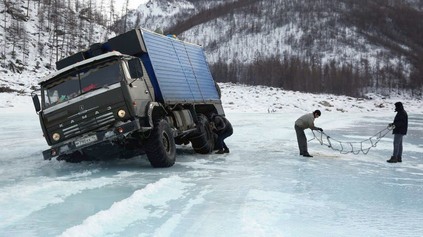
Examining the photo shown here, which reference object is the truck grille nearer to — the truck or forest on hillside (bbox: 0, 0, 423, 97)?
the truck

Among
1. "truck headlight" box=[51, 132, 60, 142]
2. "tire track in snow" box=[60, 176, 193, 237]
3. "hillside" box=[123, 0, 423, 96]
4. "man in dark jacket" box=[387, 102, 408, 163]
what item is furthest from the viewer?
"hillside" box=[123, 0, 423, 96]

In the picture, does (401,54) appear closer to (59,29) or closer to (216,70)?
(216,70)

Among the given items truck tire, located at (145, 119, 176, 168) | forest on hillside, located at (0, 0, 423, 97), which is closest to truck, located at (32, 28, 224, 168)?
truck tire, located at (145, 119, 176, 168)

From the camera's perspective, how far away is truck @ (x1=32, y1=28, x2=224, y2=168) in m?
8.06

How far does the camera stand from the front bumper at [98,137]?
7.84 metres

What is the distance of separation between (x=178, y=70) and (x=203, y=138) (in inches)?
81.8

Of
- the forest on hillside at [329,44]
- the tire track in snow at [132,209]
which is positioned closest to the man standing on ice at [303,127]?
the tire track in snow at [132,209]

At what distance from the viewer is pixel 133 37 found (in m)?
9.30

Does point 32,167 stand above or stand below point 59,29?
below

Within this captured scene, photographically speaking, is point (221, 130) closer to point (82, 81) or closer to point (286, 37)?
point (82, 81)

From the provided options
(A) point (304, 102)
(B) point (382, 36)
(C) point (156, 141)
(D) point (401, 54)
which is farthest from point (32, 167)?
(B) point (382, 36)

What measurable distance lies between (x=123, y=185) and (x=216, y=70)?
337 feet

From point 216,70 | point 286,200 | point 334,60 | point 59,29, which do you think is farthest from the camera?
point 334,60

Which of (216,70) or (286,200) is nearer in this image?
(286,200)
